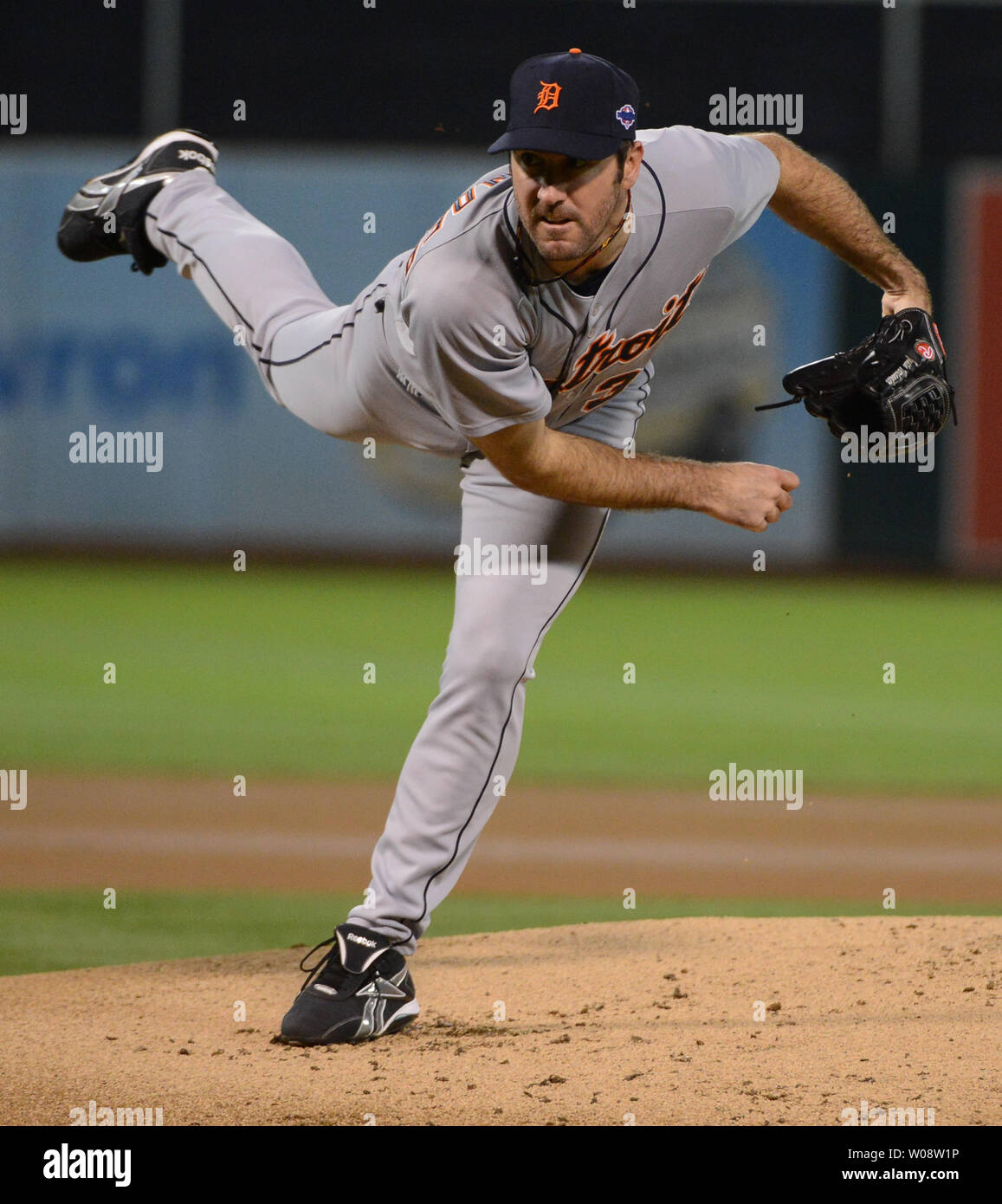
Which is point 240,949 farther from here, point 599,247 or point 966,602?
point 966,602

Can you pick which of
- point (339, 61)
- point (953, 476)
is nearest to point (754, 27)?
point (339, 61)

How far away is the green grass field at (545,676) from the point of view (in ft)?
24.1

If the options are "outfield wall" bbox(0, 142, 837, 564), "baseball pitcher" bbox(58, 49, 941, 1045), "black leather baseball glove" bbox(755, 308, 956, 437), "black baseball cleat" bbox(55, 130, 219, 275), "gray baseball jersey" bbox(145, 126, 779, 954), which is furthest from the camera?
"outfield wall" bbox(0, 142, 837, 564)

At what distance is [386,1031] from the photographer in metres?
3.53

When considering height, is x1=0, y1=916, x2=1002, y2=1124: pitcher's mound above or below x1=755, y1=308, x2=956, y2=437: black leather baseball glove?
below

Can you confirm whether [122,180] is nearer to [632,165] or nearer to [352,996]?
[632,165]

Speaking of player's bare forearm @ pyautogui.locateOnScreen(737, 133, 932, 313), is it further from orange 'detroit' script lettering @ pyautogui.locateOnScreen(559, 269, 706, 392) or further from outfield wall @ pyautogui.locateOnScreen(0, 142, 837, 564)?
outfield wall @ pyautogui.locateOnScreen(0, 142, 837, 564)

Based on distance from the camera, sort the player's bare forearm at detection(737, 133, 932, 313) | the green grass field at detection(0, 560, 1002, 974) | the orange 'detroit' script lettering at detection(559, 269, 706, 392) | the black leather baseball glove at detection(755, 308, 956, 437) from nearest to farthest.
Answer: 1. the orange 'detroit' script lettering at detection(559, 269, 706, 392)
2. the black leather baseball glove at detection(755, 308, 956, 437)
3. the player's bare forearm at detection(737, 133, 932, 313)
4. the green grass field at detection(0, 560, 1002, 974)

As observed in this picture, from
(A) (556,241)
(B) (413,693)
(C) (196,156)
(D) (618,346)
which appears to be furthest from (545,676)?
(A) (556,241)

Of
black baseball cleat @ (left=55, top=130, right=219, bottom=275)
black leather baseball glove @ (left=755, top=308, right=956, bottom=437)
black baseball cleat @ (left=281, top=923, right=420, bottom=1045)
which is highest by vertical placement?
black baseball cleat @ (left=55, top=130, right=219, bottom=275)

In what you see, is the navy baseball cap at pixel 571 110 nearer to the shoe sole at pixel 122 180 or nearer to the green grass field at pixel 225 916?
the shoe sole at pixel 122 180

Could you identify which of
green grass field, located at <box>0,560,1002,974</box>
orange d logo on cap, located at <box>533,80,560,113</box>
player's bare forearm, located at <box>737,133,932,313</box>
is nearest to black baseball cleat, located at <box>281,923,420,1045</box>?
green grass field, located at <box>0,560,1002,974</box>

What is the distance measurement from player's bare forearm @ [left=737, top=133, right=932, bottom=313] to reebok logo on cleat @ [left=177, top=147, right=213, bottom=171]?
1476mm

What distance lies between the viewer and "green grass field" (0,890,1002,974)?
449 centimetres
